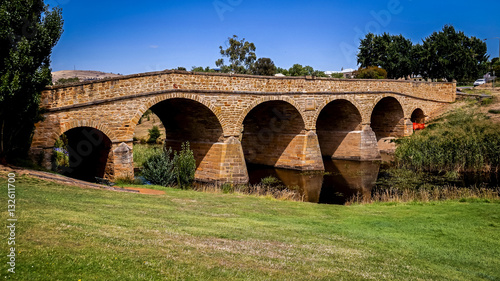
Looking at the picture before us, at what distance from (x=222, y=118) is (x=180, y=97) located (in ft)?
8.98

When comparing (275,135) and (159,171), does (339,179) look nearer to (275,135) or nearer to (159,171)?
(275,135)

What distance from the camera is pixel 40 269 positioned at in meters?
4.96

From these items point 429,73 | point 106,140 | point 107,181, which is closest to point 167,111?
point 106,140

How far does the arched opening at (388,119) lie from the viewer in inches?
1364

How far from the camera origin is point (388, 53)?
56469 mm

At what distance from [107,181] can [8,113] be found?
4860 millimetres

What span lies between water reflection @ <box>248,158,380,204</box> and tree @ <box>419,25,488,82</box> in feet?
100

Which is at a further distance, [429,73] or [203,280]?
[429,73]

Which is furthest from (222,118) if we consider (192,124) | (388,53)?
(388,53)

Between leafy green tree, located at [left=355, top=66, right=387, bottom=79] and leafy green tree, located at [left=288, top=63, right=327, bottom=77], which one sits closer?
leafy green tree, located at [left=355, top=66, right=387, bottom=79]

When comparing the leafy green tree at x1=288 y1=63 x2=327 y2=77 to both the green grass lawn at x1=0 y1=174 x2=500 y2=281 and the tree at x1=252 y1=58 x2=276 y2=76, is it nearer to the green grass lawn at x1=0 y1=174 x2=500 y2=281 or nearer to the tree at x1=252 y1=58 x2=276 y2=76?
the tree at x1=252 y1=58 x2=276 y2=76

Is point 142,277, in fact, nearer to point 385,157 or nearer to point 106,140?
point 106,140

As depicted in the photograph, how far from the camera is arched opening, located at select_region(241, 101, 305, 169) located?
25828 millimetres

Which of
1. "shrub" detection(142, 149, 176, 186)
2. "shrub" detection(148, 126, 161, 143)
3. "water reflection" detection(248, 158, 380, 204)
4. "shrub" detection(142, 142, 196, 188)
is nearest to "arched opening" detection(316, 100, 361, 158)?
"water reflection" detection(248, 158, 380, 204)
